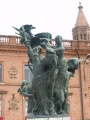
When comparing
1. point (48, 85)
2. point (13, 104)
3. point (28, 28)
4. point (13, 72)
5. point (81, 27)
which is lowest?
point (13, 104)

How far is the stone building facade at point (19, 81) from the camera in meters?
32.4

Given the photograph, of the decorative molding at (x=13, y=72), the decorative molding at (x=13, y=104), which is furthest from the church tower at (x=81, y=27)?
the decorative molding at (x=13, y=104)

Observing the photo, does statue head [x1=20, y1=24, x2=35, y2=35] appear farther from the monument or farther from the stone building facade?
the stone building facade

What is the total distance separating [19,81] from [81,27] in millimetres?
26690

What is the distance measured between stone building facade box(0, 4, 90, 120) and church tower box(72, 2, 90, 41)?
1772 centimetres

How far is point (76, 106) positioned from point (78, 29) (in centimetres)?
2554

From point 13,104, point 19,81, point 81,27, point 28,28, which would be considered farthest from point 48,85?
point 81,27

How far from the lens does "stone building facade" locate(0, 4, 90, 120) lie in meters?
32.4

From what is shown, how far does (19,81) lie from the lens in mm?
33062

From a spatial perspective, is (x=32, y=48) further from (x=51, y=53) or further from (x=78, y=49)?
(x=78, y=49)

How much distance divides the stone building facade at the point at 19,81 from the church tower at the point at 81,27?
58.1 ft

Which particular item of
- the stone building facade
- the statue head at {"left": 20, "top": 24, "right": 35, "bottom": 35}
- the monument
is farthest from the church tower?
the monument

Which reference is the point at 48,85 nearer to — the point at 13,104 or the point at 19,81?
the point at 13,104

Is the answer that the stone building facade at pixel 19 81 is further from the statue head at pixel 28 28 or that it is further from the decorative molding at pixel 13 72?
the statue head at pixel 28 28
